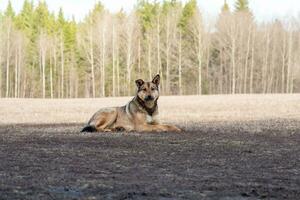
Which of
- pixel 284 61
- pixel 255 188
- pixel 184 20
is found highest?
pixel 184 20

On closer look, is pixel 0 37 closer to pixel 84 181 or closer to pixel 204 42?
pixel 204 42

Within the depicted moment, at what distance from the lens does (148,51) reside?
79.6 m

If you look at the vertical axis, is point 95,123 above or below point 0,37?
below

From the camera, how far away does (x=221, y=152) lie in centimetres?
1066

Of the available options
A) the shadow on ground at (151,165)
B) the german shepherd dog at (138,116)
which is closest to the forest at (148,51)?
the german shepherd dog at (138,116)

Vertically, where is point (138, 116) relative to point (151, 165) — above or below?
above

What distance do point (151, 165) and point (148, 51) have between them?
7111cm

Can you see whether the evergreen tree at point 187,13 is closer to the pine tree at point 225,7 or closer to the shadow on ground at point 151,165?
the pine tree at point 225,7

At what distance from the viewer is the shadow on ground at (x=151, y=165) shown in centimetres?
653

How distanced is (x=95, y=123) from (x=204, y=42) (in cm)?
6147

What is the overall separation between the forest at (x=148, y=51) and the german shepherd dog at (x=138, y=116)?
58.8 meters

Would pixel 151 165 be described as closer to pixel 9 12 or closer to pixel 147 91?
pixel 147 91

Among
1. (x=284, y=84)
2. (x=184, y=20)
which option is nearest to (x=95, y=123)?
(x=184, y=20)

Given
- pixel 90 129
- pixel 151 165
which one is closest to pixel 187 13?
pixel 90 129
